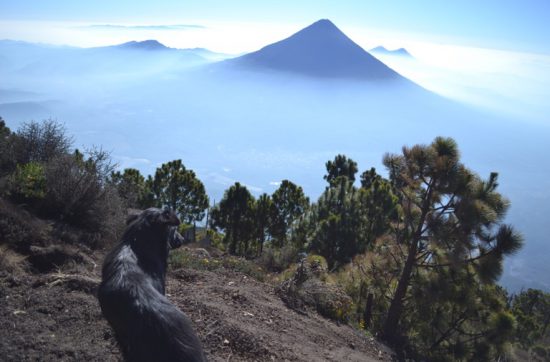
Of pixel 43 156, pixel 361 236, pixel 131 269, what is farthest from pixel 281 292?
pixel 361 236

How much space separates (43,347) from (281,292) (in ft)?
16.9

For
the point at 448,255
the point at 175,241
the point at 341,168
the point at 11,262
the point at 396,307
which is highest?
the point at 341,168

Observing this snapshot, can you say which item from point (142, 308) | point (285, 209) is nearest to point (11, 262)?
point (142, 308)

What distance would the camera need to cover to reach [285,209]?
29297 mm

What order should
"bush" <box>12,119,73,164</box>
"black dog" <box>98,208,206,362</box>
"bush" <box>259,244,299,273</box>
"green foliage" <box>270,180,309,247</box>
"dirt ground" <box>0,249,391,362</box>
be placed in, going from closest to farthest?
"black dog" <box>98,208,206,362</box>, "dirt ground" <box>0,249,391,362</box>, "bush" <box>12,119,73,164</box>, "bush" <box>259,244,299,273</box>, "green foliage" <box>270,180,309,247</box>

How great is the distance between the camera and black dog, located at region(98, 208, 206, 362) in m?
2.62

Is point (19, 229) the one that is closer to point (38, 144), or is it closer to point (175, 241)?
point (175, 241)

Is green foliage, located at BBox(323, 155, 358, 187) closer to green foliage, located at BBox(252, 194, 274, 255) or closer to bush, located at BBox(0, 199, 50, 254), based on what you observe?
green foliage, located at BBox(252, 194, 274, 255)

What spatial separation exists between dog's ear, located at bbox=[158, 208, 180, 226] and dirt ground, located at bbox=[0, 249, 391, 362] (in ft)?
5.64

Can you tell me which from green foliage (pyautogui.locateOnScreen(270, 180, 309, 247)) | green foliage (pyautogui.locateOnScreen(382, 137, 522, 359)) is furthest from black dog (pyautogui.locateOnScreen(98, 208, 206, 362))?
green foliage (pyautogui.locateOnScreen(270, 180, 309, 247))

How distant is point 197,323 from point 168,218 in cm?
267

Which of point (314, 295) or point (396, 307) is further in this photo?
point (396, 307)

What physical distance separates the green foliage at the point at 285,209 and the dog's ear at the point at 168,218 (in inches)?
992

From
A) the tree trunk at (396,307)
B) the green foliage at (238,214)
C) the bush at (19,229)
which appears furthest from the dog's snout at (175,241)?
the green foliage at (238,214)
